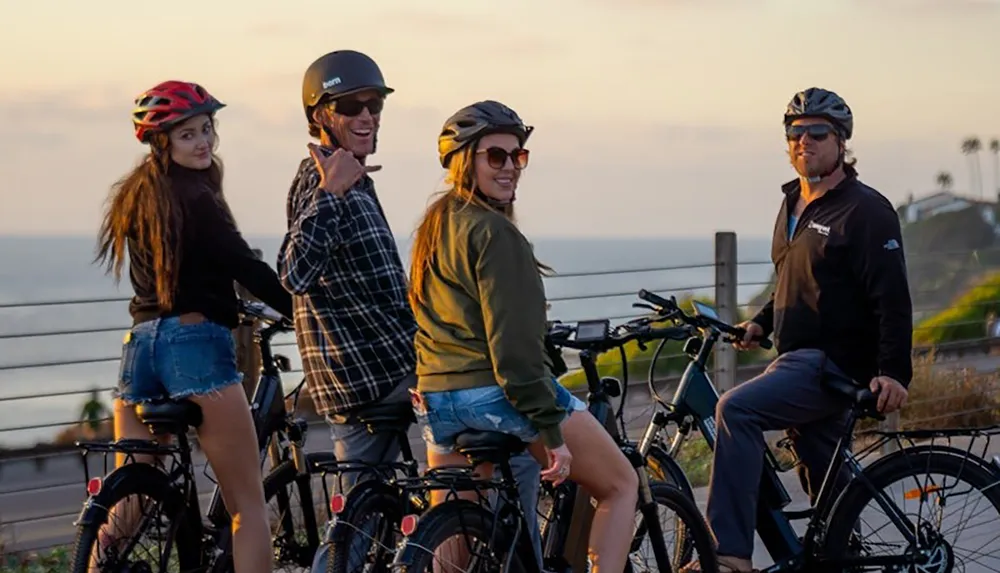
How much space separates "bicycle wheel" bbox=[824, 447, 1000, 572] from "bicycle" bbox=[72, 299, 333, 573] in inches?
77.3

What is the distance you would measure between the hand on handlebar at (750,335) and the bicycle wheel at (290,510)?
184 cm

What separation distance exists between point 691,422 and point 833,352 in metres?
0.63

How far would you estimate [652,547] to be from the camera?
6207 mm

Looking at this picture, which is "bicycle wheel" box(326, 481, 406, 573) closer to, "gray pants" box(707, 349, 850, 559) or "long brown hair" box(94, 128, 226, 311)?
"long brown hair" box(94, 128, 226, 311)

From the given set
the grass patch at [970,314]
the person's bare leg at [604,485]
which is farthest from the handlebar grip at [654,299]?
the grass patch at [970,314]

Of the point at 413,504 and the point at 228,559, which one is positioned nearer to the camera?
the point at 413,504

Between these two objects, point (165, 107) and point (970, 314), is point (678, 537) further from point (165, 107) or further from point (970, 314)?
point (970, 314)

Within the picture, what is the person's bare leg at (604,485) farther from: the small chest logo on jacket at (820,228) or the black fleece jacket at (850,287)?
the small chest logo on jacket at (820,228)

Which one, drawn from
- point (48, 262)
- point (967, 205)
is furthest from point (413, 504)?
point (48, 262)

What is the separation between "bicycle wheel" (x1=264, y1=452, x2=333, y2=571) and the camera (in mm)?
6484

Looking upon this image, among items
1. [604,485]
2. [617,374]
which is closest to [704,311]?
[604,485]

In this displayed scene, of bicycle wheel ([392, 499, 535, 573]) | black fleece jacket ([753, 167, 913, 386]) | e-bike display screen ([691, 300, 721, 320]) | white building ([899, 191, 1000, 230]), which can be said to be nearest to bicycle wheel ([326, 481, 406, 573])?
bicycle wheel ([392, 499, 535, 573])

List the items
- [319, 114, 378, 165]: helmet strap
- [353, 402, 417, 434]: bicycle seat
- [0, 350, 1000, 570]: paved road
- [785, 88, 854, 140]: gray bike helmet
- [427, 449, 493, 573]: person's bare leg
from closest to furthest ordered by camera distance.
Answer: [427, 449, 493, 573]: person's bare leg < [353, 402, 417, 434]: bicycle seat < [319, 114, 378, 165]: helmet strap < [785, 88, 854, 140]: gray bike helmet < [0, 350, 1000, 570]: paved road

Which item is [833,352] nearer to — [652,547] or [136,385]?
[652,547]
